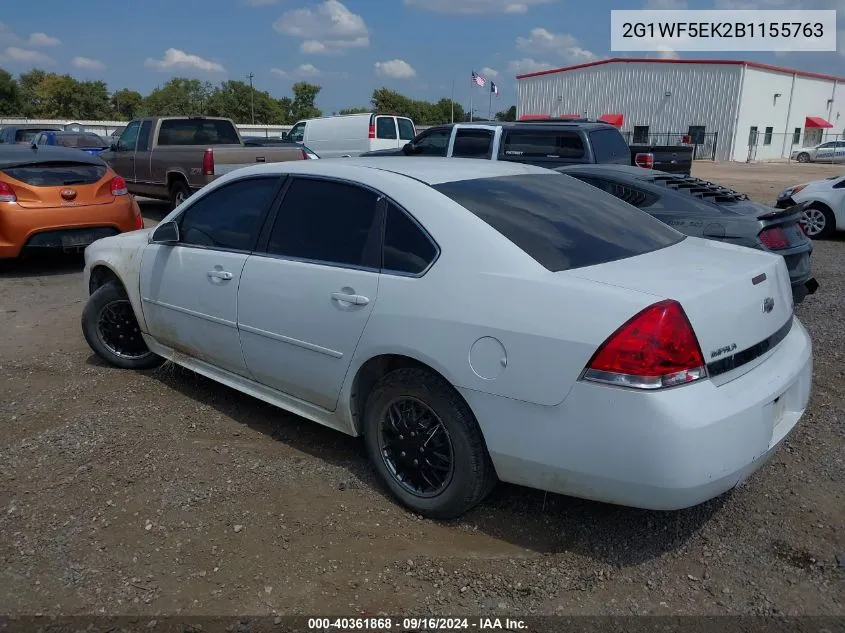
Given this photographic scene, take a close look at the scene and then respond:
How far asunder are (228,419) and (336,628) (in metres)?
2.05

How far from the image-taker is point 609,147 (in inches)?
403

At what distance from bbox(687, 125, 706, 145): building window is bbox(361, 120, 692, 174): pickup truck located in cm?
4147

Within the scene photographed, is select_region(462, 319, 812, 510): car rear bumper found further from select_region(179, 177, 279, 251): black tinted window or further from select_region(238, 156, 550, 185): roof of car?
select_region(179, 177, 279, 251): black tinted window

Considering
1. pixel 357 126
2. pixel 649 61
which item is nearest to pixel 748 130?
pixel 649 61

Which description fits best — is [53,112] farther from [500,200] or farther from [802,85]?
[500,200]

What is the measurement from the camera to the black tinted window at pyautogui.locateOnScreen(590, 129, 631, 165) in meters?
9.98

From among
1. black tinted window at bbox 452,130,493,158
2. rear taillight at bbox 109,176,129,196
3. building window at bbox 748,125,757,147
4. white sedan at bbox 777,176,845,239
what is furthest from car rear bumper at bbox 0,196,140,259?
building window at bbox 748,125,757,147

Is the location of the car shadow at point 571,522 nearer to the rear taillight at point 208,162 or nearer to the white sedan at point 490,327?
the white sedan at point 490,327

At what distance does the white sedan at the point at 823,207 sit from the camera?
11.3 m

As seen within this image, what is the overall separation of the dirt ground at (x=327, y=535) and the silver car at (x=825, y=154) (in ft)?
153

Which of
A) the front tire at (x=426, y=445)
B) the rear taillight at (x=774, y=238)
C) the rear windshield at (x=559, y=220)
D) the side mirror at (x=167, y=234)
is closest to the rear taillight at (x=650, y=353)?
the rear windshield at (x=559, y=220)

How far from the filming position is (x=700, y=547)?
3.03 metres

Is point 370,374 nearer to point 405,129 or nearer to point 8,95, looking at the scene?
point 405,129

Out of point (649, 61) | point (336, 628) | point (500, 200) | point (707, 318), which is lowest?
point (336, 628)
